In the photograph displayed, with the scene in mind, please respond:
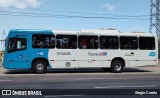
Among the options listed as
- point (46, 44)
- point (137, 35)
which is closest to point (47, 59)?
point (46, 44)

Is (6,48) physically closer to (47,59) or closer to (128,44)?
(47,59)

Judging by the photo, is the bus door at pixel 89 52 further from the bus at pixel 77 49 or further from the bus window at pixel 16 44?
the bus window at pixel 16 44

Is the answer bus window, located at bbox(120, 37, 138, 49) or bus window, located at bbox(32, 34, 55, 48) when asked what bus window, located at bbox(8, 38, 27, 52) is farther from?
bus window, located at bbox(120, 37, 138, 49)

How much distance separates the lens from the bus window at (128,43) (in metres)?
26.1

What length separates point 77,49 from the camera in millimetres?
25016

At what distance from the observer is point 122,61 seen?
26.3 m

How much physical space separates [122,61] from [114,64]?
2.31 ft

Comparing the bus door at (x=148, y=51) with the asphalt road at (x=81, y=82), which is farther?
the bus door at (x=148, y=51)

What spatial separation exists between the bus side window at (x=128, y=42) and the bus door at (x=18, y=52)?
6744 millimetres

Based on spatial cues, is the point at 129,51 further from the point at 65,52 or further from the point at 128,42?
the point at 65,52

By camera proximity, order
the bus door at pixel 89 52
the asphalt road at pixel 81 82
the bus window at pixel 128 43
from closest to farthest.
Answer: the asphalt road at pixel 81 82, the bus door at pixel 89 52, the bus window at pixel 128 43

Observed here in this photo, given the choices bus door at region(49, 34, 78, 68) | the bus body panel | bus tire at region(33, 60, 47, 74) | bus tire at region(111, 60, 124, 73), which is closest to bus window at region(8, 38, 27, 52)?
the bus body panel

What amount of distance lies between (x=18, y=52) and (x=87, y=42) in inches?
185

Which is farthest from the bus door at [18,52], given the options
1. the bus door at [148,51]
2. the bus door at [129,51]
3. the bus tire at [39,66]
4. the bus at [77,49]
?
the bus door at [148,51]
